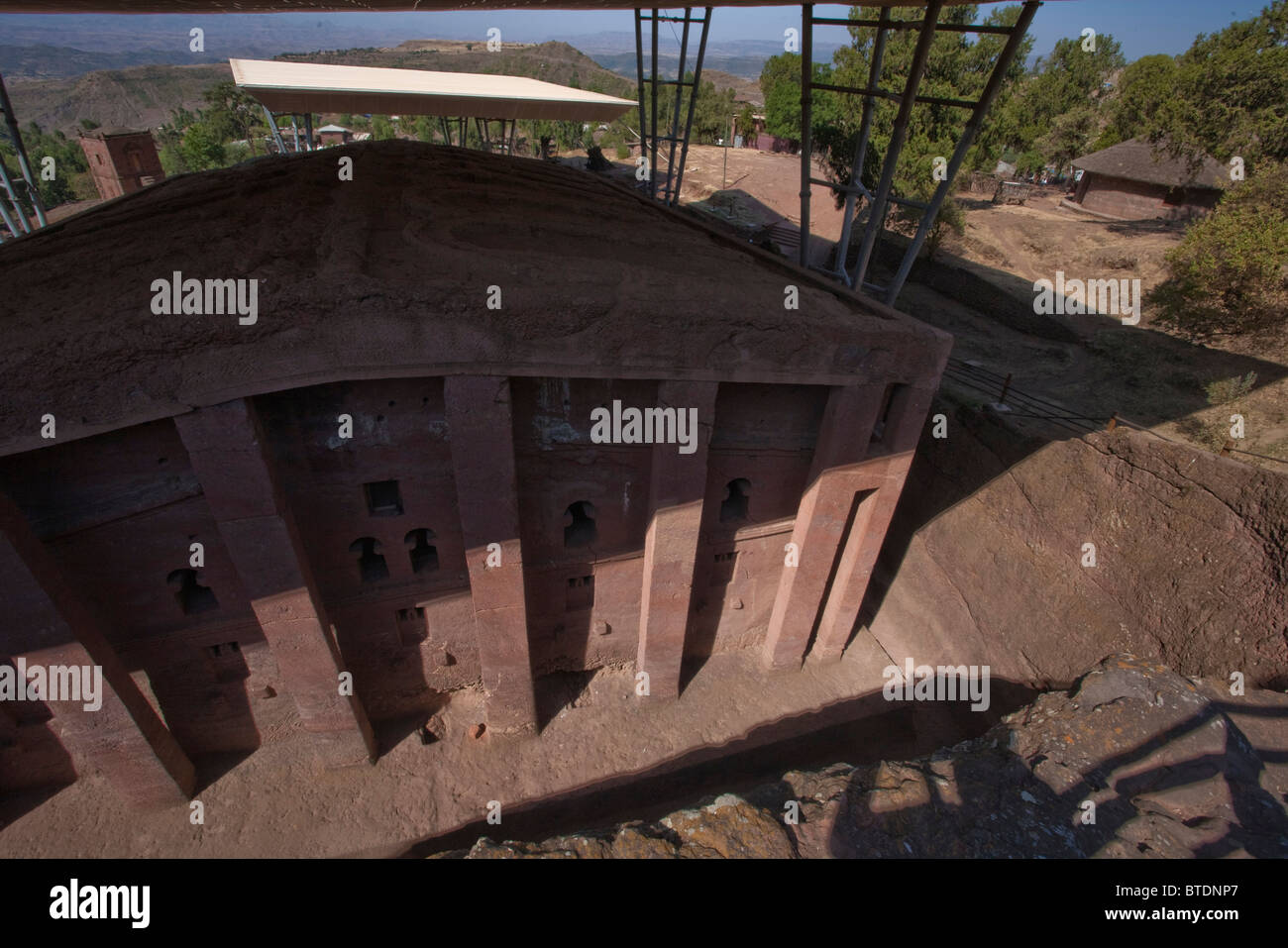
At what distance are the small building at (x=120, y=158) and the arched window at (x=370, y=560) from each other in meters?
29.9

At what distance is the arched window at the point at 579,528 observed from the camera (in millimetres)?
9039

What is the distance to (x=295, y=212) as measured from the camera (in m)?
7.56

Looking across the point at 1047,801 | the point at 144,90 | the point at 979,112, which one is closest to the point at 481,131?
the point at 979,112

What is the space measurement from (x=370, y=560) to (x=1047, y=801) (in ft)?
27.1

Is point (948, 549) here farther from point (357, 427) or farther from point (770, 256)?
point (357, 427)

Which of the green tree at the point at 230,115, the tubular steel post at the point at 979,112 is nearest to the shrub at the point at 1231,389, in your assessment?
the tubular steel post at the point at 979,112

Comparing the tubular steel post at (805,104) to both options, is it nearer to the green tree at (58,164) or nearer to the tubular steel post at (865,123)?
the tubular steel post at (865,123)

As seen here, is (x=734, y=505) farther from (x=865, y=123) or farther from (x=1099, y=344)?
(x=1099, y=344)

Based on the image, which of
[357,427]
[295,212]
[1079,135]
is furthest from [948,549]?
[1079,135]

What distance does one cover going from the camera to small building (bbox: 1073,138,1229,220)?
70.9ft

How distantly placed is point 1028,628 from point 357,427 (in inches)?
417

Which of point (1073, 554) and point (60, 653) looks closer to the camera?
point (60, 653)
